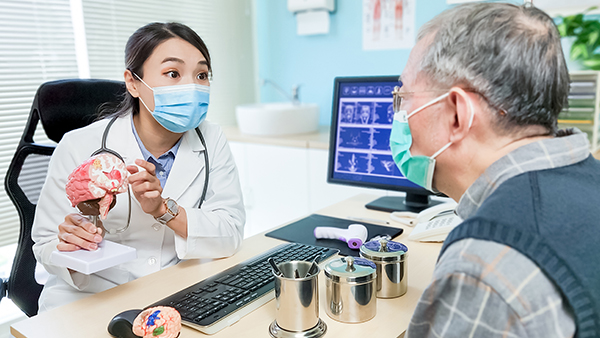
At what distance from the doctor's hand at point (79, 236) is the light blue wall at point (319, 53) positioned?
84.3 inches

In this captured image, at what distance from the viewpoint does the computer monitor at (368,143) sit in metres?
1.60

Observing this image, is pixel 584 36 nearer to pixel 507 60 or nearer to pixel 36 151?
pixel 507 60

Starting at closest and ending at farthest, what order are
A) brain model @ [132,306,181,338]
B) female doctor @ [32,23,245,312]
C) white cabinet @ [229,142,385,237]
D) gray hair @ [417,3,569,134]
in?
gray hair @ [417,3,569,134], brain model @ [132,306,181,338], female doctor @ [32,23,245,312], white cabinet @ [229,142,385,237]

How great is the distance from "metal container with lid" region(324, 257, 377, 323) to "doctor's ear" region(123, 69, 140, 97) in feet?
2.88

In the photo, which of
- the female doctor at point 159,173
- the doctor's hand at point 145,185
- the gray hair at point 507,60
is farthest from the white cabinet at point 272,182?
the gray hair at point 507,60

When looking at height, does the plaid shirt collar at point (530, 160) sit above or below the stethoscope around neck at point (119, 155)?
above

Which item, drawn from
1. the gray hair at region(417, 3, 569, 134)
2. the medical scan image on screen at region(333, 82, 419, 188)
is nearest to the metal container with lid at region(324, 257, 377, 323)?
the gray hair at region(417, 3, 569, 134)

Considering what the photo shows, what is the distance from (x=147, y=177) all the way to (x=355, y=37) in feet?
6.82

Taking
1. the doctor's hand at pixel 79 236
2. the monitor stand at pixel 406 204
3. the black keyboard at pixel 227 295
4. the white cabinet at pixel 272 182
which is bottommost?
the white cabinet at pixel 272 182

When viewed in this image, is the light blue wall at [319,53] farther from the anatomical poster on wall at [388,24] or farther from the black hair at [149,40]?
the black hair at [149,40]

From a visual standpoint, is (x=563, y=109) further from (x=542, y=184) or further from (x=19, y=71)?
(x=19, y=71)

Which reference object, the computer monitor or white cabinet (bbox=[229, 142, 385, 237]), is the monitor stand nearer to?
the computer monitor

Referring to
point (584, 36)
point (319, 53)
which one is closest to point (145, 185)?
point (584, 36)

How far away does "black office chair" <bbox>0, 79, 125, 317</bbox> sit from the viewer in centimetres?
139
